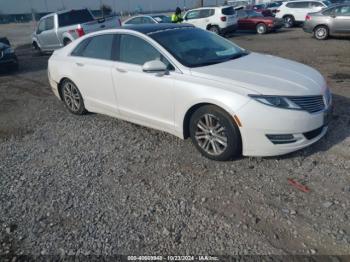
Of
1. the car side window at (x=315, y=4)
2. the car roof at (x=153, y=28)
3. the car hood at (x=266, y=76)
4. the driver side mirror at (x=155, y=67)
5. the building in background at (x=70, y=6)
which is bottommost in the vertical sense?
the building in background at (x=70, y=6)

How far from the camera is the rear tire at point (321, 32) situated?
13883mm

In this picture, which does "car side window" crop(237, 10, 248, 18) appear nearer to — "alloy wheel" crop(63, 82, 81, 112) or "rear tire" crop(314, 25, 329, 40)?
"rear tire" crop(314, 25, 329, 40)

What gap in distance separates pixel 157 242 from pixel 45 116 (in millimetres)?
4227

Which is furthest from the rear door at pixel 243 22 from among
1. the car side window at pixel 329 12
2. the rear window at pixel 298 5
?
the car side window at pixel 329 12

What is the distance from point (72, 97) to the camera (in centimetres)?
562

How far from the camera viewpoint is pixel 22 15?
63875 millimetres

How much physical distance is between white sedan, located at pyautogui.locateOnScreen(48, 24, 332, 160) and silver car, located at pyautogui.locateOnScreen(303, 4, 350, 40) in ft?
36.1

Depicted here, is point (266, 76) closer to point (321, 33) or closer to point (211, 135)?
point (211, 135)

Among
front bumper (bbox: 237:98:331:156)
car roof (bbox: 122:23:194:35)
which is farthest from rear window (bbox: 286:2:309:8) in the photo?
front bumper (bbox: 237:98:331:156)

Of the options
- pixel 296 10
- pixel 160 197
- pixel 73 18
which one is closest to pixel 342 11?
pixel 296 10

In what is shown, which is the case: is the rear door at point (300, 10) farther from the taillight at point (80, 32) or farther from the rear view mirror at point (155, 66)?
the rear view mirror at point (155, 66)

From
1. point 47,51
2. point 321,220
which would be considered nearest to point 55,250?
point 321,220

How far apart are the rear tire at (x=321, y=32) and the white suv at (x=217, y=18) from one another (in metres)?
4.91

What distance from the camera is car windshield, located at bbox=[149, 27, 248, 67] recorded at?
4020 mm
